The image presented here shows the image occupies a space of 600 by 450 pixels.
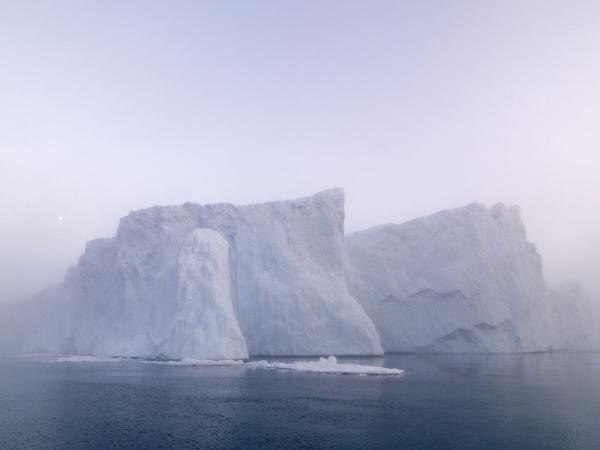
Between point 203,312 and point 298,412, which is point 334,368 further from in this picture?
point 298,412

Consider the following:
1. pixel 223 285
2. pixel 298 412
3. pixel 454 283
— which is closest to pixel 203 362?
pixel 223 285

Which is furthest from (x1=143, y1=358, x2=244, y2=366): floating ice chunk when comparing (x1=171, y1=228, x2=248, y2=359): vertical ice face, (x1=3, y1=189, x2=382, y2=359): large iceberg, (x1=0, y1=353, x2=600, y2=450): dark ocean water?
(x1=0, y1=353, x2=600, y2=450): dark ocean water

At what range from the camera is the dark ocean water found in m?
10.9

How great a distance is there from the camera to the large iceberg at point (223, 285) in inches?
1218

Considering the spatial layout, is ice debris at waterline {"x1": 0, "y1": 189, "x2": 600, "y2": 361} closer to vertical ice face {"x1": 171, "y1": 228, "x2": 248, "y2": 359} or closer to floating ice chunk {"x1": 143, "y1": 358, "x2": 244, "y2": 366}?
vertical ice face {"x1": 171, "y1": 228, "x2": 248, "y2": 359}

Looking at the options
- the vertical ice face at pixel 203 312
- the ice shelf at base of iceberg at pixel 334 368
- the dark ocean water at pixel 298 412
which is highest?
the vertical ice face at pixel 203 312

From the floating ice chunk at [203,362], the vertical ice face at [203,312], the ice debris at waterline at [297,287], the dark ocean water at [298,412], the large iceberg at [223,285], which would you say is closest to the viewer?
the dark ocean water at [298,412]

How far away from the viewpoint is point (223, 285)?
31.9m

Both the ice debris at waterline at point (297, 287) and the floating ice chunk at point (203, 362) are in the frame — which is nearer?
the floating ice chunk at point (203, 362)

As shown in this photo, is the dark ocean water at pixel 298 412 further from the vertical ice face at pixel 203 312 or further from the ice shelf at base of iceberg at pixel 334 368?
the vertical ice face at pixel 203 312

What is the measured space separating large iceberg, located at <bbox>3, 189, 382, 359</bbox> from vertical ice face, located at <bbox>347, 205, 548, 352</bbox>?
22.5ft

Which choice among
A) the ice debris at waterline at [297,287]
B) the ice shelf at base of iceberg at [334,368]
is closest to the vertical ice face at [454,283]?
the ice debris at waterline at [297,287]

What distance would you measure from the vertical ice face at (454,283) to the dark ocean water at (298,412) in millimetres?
19499

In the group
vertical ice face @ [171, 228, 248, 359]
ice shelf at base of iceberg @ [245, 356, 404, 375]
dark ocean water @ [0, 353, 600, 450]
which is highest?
vertical ice face @ [171, 228, 248, 359]
